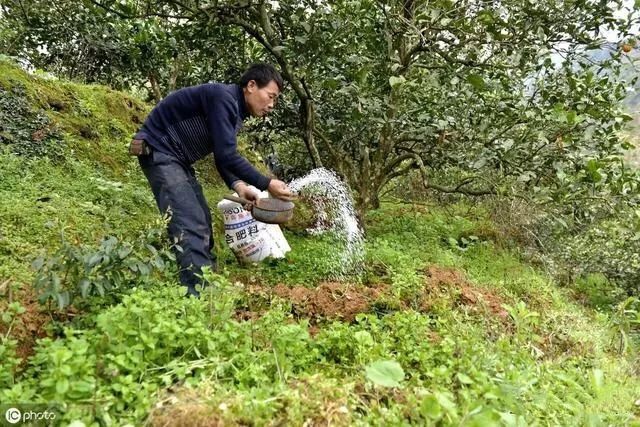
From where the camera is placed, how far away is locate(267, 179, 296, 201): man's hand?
11.8 feet

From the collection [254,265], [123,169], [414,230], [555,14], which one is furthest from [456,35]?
[123,169]

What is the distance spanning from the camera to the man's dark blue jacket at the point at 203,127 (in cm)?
351

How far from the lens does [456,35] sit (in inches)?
179

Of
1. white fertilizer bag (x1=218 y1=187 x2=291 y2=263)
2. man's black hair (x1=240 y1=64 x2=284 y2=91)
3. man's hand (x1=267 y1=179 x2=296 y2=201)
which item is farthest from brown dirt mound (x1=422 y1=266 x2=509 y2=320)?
man's black hair (x1=240 y1=64 x2=284 y2=91)

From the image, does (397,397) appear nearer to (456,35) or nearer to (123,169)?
(456,35)

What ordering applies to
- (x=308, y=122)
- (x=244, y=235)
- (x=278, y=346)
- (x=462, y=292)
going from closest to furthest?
Answer: (x=278, y=346) < (x=462, y=292) < (x=244, y=235) < (x=308, y=122)

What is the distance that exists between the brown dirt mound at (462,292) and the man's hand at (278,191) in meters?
1.26

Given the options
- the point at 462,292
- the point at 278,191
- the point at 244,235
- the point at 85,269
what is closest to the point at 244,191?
the point at 278,191

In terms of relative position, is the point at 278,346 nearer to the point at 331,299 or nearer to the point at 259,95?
the point at 331,299

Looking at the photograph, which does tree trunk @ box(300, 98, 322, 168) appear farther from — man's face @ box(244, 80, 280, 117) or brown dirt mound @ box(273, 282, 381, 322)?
brown dirt mound @ box(273, 282, 381, 322)

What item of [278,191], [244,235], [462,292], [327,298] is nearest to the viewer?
[278,191]

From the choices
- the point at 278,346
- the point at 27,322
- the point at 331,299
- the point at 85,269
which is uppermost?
the point at 85,269

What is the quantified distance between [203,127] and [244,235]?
1.20 metres

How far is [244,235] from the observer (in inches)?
181
